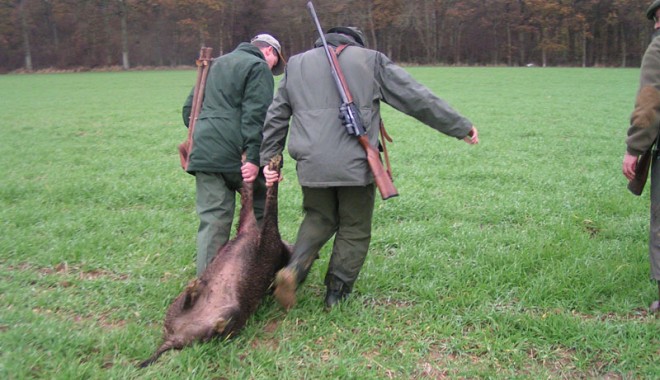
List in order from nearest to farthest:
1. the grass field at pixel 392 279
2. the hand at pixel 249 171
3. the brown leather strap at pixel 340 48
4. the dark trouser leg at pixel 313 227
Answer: the grass field at pixel 392 279, the brown leather strap at pixel 340 48, the dark trouser leg at pixel 313 227, the hand at pixel 249 171

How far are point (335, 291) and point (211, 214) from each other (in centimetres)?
113

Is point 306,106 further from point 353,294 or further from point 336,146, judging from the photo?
point 353,294

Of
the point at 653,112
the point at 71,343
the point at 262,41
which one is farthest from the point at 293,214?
the point at 653,112

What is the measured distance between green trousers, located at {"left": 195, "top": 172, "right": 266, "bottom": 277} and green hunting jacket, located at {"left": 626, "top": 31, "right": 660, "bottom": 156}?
2697 mm

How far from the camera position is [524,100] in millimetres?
20578

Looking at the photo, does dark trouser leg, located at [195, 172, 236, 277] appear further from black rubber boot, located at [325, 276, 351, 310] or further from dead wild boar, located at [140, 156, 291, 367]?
black rubber boot, located at [325, 276, 351, 310]

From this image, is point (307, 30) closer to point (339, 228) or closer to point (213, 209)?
point (213, 209)

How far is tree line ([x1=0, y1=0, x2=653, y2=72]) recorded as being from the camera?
50.8 meters

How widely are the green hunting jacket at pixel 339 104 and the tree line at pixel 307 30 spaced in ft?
156

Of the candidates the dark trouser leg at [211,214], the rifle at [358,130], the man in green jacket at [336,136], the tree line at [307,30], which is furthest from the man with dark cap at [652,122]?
the tree line at [307,30]

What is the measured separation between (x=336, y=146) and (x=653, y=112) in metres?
2.06

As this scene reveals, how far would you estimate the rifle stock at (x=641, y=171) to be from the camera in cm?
392

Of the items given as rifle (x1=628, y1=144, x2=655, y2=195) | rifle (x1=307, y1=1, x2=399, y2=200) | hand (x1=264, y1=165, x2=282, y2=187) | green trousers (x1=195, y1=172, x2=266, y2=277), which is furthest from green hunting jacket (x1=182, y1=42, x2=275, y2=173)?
rifle (x1=628, y1=144, x2=655, y2=195)

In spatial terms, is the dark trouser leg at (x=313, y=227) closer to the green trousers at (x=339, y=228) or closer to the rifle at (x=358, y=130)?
the green trousers at (x=339, y=228)
